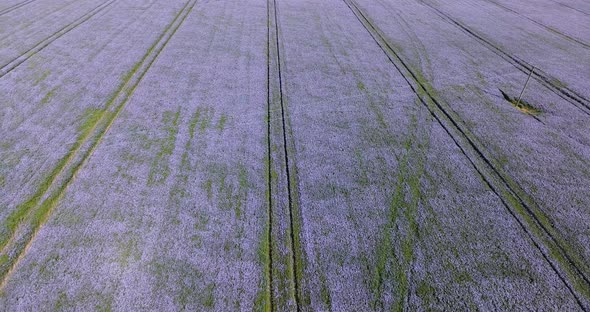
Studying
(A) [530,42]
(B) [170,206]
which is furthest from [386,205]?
(A) [530,42]

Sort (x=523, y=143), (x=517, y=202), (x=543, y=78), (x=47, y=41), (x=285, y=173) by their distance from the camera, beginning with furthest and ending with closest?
(x=47, y=41) → (x=543, y=78) → (x=523, y=143) → (x=285, y=173) → (x=517, y=202)

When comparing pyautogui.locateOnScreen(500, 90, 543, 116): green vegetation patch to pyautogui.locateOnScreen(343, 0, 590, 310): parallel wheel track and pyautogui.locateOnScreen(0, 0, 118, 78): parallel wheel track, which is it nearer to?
pyautogui.locateOnScreen(343, 0, 590, 310): parallel wheel track

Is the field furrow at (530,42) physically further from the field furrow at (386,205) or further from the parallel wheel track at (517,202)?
the field furrow at (386,205)

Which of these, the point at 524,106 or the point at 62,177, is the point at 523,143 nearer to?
the point at 524,106

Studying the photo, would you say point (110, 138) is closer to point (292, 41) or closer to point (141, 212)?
point (141, 212)

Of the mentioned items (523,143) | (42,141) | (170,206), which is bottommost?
(170,206)

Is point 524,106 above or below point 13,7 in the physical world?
below

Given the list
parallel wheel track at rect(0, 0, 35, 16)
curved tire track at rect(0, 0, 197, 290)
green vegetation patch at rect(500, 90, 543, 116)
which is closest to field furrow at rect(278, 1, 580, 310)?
green vegetation patch at rect(500, 90, 543, 116)
